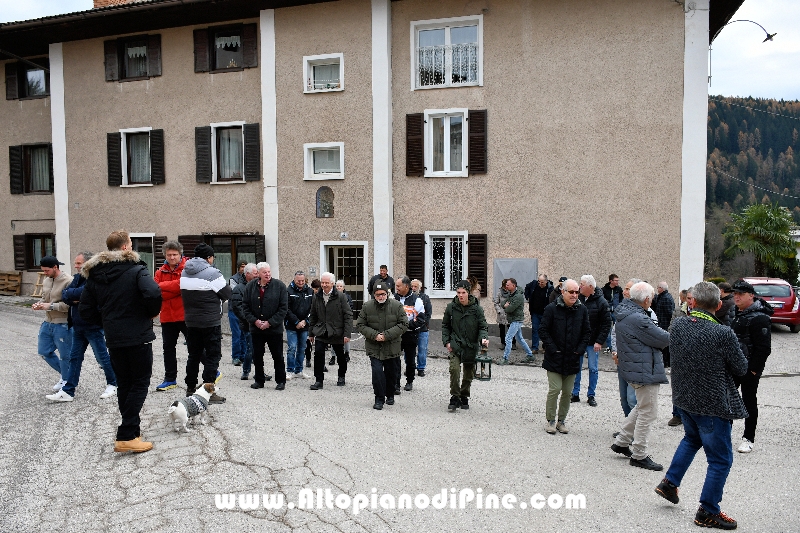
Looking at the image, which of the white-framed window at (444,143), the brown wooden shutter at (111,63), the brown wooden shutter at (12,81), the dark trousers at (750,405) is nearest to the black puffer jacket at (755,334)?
the dark trousers at (750,405)

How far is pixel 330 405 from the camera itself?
306 inches

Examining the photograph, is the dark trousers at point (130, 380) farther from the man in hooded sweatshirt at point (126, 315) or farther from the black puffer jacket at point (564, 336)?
the black puffer jacket at point (564, 336)

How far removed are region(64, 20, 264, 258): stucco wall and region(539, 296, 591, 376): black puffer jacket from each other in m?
10.8

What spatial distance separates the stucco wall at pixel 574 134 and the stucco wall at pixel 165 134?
5.22 m

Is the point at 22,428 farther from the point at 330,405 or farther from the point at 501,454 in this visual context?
the point at 501,454

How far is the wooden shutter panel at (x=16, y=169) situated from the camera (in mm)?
19406

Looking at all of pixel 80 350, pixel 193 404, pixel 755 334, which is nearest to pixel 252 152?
pixel 80 350

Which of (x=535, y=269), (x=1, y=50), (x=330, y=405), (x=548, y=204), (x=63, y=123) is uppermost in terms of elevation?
(x=1, y=50)

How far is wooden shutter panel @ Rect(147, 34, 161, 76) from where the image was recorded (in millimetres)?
16828

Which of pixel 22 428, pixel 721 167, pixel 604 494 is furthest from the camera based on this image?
pixel 721 167

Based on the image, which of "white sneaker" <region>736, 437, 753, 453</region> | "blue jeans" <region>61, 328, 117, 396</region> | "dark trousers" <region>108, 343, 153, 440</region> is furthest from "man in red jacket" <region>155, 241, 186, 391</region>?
"white sneaker" <region>736, 437, 753, 453</region>

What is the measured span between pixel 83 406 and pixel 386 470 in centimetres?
422

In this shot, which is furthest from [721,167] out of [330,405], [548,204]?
[330,405]

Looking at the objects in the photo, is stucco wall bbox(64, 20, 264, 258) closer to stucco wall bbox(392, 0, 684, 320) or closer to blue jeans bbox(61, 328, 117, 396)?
stucco wall bbox(392, 0, 684, 320)
